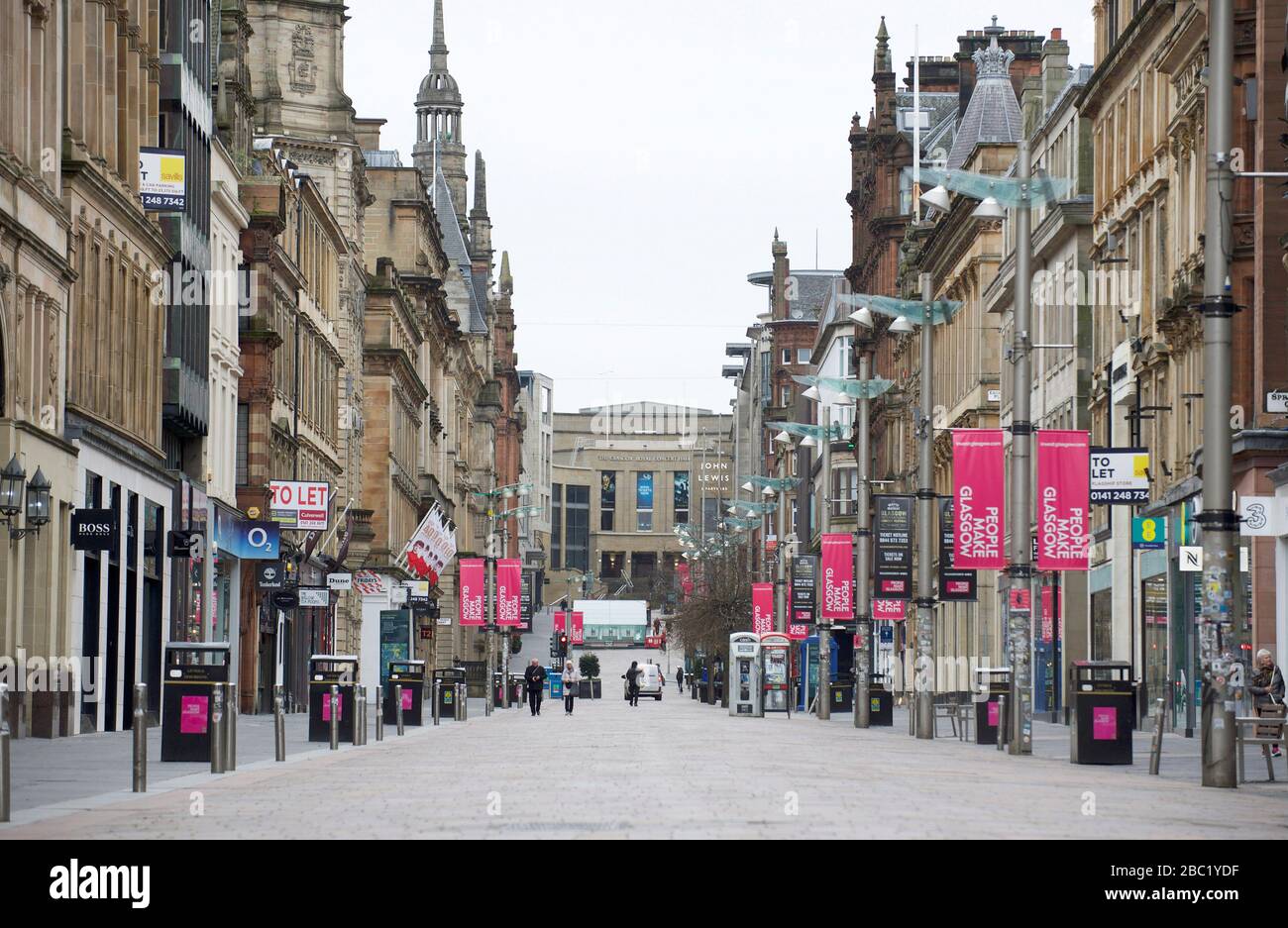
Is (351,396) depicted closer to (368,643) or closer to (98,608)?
(368,643)

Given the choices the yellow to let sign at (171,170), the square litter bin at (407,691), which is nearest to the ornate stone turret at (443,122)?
the square litter bin at (407,691)

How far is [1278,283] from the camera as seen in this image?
39.8 meters

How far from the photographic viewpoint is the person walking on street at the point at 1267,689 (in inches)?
1076

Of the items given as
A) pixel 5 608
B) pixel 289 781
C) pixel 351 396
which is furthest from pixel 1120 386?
pixel 351 396

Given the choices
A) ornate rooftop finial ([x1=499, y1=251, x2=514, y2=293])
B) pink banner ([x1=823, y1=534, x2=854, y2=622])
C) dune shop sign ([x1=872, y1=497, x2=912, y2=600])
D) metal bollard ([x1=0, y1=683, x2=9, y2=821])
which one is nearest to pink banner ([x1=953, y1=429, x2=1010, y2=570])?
dune shop sign ([x1=872, y1=497, x2=912, y2=600])

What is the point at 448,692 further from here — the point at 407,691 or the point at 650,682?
the point at 650,682

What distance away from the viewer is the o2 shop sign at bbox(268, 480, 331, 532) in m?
57.9

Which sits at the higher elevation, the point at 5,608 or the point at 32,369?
the point at 32,369

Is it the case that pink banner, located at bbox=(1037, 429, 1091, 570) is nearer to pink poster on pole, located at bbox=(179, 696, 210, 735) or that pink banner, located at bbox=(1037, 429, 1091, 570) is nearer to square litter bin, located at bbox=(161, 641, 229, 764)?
square litter bin, located at bbox=(161, 641, 229, 764)

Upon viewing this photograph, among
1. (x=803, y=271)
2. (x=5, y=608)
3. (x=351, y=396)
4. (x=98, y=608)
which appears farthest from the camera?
(x=803, y=271)

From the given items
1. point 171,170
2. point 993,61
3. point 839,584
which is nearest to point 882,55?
point 993,61

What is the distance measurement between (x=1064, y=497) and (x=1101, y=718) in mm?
9786

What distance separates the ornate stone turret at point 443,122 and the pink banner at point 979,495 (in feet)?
349

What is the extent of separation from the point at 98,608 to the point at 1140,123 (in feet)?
81.2
